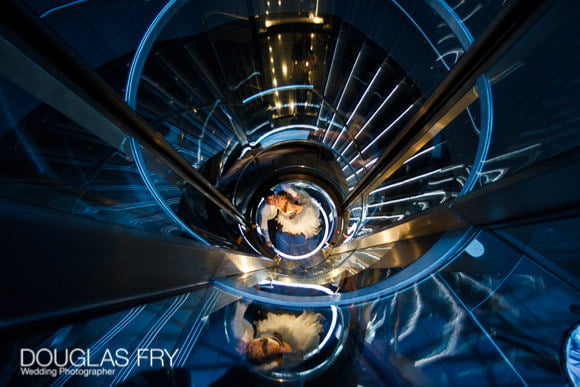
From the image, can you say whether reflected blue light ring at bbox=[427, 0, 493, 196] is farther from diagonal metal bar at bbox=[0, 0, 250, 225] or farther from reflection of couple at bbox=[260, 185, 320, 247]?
reflection of couple at bbox=[260, 185, 320, 247]

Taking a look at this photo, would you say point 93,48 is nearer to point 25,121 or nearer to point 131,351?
point 25,121

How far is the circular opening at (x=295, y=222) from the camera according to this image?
5.98 meters

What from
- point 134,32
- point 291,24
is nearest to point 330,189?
point 291,24

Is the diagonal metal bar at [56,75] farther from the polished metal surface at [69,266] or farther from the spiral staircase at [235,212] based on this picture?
the polished metal surface at [69,266]

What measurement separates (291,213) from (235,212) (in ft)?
9.65

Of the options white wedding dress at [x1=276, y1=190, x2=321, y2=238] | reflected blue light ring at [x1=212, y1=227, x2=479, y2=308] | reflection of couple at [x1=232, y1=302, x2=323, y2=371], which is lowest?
reflection of couple at [x1=232, y1=302, x2=323, y2=371]

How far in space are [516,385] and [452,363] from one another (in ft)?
0.58

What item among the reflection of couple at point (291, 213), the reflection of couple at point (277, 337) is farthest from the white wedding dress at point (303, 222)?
the reflection of couple at point (277, 337)

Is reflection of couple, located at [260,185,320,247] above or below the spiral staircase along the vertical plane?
above

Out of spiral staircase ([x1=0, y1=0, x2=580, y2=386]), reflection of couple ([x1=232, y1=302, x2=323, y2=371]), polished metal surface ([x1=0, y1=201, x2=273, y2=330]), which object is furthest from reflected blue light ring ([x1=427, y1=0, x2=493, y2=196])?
polished metal surface ([x1=0, y1=201, x2=273, y2=330])

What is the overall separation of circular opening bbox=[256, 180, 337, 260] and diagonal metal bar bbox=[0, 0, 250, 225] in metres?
4.84

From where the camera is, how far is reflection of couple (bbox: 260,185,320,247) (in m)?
Result: 5.88

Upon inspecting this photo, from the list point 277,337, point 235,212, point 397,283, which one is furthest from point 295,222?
point 277,337

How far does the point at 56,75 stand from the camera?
31.4 inches
